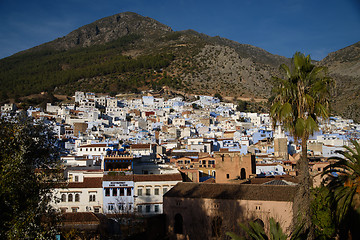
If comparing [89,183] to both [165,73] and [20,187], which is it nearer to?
[20,187]

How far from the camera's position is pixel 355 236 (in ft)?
30.1

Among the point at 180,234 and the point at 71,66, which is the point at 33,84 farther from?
the point at 180,234

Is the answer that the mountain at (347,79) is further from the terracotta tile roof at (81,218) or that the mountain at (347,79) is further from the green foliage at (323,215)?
the green foliage at (323,215)

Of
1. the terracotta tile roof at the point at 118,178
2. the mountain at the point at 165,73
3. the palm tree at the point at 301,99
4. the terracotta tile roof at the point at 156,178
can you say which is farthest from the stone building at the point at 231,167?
the mountain at the point at 165,73

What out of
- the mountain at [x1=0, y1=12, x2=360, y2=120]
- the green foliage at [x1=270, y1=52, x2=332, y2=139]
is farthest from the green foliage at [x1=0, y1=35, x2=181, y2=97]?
the green foliage at [x1=270, y1=52, x2=332, y2=139]

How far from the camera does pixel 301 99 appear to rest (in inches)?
334

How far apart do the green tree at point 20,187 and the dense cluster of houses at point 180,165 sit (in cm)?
253

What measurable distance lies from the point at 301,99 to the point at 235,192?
1378cm

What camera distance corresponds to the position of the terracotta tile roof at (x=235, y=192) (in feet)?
65.3

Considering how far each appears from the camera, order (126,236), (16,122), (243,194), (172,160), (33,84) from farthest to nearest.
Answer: (33,84) → (172,160) → (126,236) → (243,194) → (16,122)

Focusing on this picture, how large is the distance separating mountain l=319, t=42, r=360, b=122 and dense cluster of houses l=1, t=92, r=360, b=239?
50.0 feet

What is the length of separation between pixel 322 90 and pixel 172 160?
38.1 meters

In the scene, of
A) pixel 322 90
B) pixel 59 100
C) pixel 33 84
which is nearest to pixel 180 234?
pixel 322 90

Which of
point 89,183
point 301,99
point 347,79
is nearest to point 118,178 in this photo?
point 89,183
